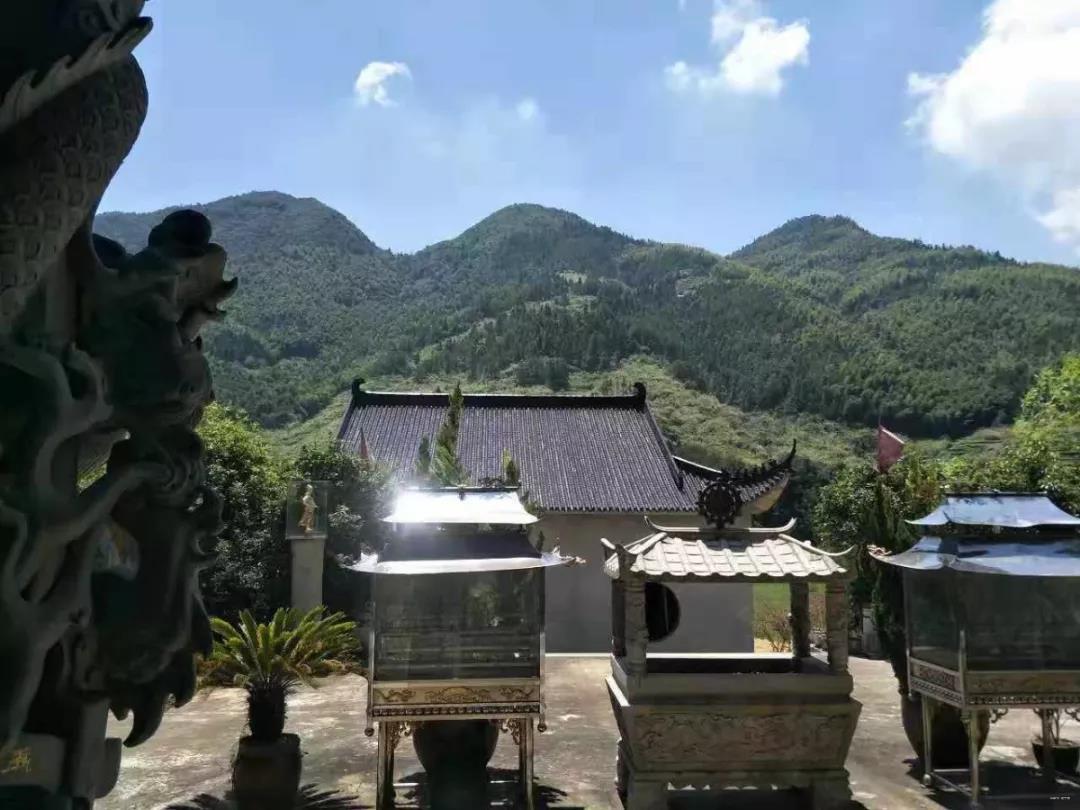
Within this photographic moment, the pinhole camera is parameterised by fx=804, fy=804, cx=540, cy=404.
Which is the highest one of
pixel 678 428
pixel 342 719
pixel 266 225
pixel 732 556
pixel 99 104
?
pixel 266 225

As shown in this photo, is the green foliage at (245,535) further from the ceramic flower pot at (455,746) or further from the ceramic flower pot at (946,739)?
the ceramic flower pot at (946,739)

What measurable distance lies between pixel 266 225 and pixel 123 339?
158 meters

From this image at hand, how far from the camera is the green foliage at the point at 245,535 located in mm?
15984

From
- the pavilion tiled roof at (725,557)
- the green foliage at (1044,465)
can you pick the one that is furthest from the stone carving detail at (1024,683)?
the green foliage at (1044,465)

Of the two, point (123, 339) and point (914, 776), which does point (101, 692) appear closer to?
point (123, 339)

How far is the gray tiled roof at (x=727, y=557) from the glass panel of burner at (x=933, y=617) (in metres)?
1.54

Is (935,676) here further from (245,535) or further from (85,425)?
(245,535)

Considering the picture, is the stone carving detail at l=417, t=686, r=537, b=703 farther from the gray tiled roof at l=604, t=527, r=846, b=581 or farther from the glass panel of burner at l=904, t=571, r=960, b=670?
the glass panel of burner at l=904, t=571, r=960, b=670

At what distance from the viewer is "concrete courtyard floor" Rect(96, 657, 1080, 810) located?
7660 mm

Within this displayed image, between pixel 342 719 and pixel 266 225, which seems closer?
pixel 342 719

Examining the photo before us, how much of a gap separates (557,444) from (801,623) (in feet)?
48.7

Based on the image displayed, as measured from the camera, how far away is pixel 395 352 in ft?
281

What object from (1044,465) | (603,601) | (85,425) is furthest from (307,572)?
(1044,465)

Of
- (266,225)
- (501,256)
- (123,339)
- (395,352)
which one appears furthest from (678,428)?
(266,225)
